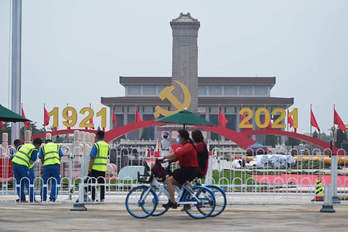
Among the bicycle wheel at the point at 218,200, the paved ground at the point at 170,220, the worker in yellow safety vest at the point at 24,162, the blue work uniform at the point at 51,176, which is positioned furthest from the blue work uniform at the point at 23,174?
the bicycle wheel at the point at 218,200

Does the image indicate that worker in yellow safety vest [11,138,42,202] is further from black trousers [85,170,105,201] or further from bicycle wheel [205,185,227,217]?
A: bicycle wheel [205,185,227,217]

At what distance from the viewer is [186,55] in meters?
83.9

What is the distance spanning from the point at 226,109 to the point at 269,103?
700 cm

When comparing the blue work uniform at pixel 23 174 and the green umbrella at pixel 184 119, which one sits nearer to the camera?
the blue work uniform at pixel 23 174

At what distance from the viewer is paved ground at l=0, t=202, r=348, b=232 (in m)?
11.9

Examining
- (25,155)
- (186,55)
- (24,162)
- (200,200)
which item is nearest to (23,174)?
(24,162)

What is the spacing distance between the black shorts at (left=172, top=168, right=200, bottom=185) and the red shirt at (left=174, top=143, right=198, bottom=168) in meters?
0.07

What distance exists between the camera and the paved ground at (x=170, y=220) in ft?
39.1

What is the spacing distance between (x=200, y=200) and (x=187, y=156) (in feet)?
2.48

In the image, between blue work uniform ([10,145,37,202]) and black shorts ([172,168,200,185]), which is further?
blue work uniform ([10,145,37,202])

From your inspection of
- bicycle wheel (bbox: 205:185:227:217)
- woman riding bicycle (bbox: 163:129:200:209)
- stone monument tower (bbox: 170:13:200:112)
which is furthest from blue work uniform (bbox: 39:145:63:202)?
stone monument tower (bbox: 170:13:200:112)

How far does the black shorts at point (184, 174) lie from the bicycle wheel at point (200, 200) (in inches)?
10.7

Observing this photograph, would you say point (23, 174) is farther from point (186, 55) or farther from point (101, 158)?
point (186, 55)

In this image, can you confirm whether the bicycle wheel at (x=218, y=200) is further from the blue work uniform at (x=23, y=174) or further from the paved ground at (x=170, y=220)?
the blue work uniform at (x=23, y=174)
